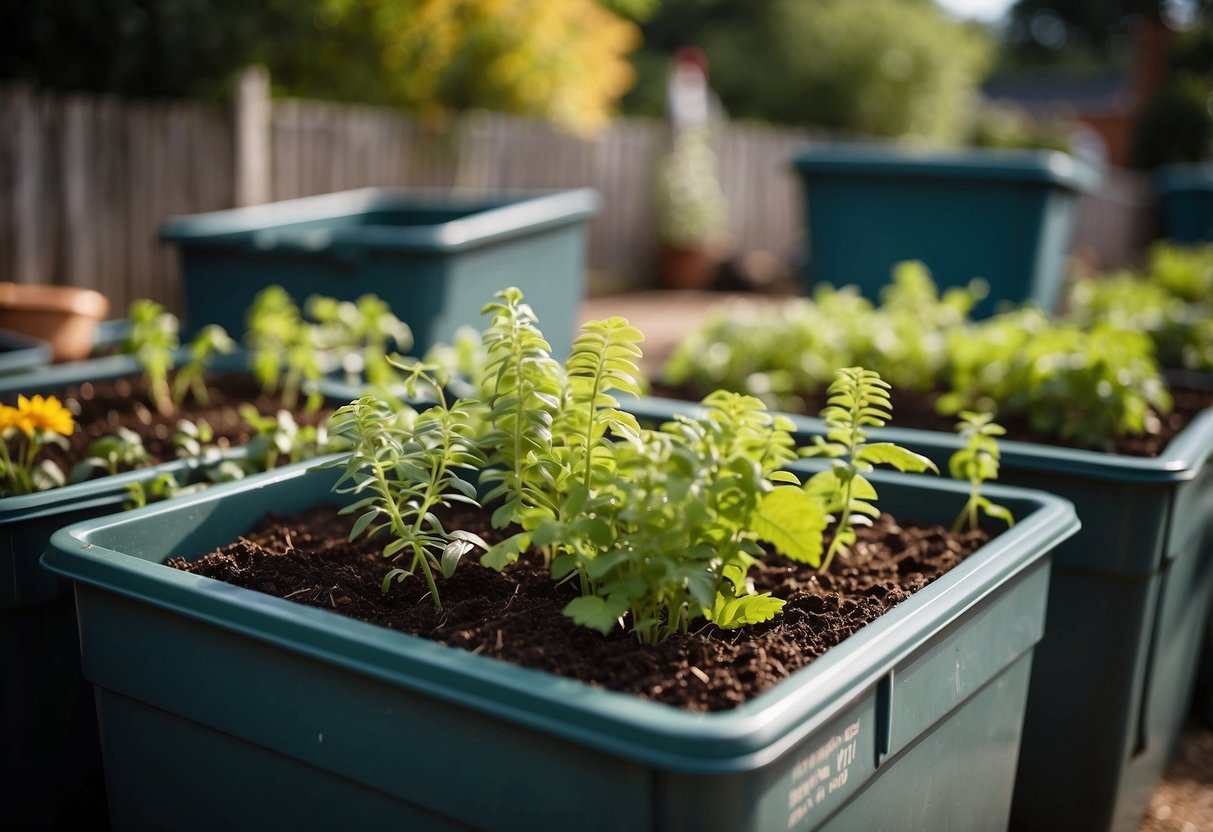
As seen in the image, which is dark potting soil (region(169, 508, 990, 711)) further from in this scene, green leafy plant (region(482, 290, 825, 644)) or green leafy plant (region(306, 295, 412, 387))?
green leafy plant (region(306, 295, 412, 387))

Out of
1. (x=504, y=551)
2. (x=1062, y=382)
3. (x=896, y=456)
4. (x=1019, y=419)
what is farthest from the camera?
(x=1019, y=419)

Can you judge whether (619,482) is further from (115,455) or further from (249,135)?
(249,135)

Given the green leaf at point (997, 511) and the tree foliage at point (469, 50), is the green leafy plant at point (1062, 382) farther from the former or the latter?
the tree foliage at point (469, 50)

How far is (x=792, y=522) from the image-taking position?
1297mm

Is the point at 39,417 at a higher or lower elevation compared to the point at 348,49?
lower

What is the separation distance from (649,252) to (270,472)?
8.93 metres

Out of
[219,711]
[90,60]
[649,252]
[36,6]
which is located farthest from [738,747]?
[649,252]

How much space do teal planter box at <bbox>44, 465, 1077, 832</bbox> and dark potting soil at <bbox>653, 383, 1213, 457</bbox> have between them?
0.72 m

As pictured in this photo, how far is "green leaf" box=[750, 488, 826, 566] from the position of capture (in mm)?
1290

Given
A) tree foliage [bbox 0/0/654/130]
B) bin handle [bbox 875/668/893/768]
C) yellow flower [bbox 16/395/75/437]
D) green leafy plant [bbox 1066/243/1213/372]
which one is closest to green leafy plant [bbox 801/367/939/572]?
bin handle [bbox 875/668/893/768]

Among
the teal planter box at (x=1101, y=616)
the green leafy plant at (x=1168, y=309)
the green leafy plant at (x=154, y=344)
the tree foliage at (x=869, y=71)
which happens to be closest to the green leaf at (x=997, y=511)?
the teal planter box at (x=1101, y=616)

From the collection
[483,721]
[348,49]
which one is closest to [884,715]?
[483,721]

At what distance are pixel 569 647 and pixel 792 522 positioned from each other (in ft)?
0.96

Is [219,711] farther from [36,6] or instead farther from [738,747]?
[36,6]
